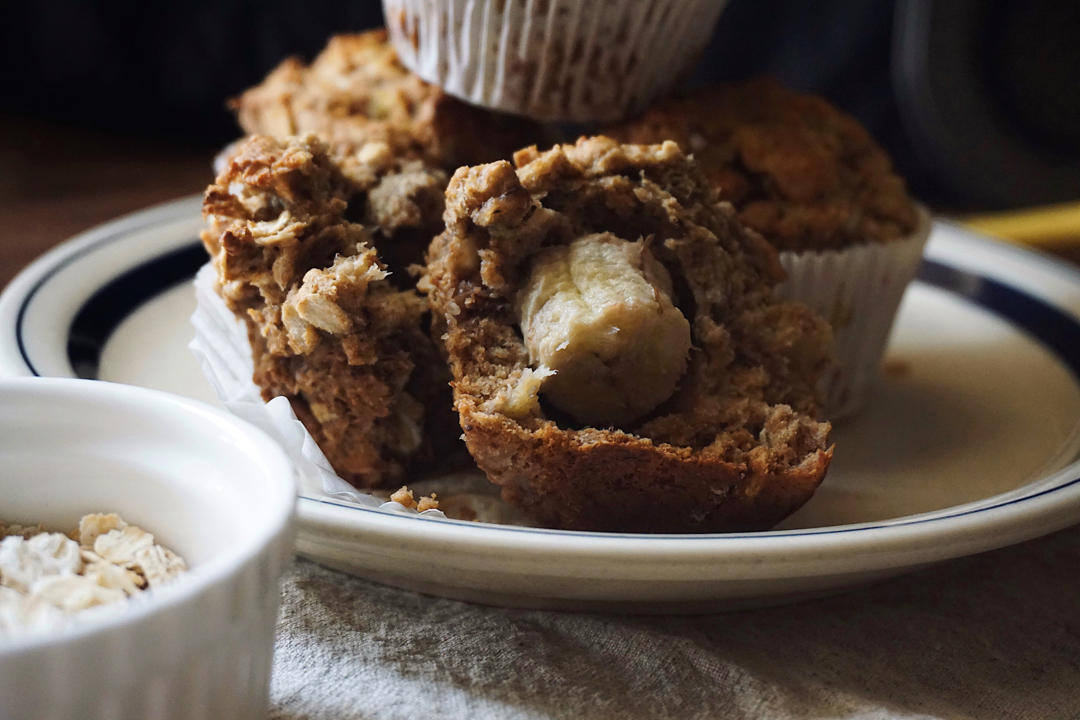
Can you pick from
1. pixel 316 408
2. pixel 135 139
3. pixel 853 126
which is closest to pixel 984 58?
pixel 853 126

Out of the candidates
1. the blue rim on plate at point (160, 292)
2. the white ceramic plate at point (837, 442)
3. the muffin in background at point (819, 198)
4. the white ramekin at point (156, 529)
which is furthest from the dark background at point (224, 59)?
the white ramekin at point (156, 529)

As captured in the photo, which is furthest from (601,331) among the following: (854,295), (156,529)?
(854,295)

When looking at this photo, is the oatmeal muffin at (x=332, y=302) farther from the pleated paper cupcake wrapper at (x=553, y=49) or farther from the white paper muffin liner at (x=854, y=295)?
the white paper muffin liner at (x=854, y=295)

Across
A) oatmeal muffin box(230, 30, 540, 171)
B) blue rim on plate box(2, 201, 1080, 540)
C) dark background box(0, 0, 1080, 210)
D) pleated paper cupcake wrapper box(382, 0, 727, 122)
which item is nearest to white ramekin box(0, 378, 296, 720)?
blue rim on plate box(2, 201, 1080, 540)

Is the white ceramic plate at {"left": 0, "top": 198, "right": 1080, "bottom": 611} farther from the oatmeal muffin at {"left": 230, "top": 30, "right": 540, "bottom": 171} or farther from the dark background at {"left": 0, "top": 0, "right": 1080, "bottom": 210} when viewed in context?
the dark background at {"left": 0, "top": 0, "right": 1080, "bottom": 210}

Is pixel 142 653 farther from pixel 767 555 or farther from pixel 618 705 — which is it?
pixel 767 555
